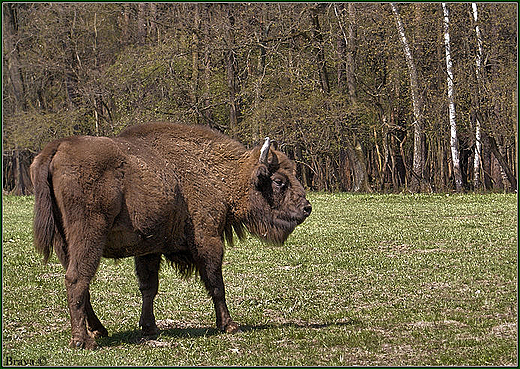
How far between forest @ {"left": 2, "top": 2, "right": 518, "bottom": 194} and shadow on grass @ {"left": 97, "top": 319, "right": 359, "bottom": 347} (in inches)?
882

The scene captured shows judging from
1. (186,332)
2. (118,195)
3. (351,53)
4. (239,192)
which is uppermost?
(351,53)

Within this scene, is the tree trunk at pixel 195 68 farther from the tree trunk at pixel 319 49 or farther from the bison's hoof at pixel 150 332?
the bison's hoof at pixel 150 332

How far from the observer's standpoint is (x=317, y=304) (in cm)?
1073

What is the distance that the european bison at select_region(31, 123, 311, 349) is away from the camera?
25.8 ft

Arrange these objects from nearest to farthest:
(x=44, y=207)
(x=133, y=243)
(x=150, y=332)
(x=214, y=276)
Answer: (x=44, y=207) < (x=133, y=243) < (x=150, y=332) < (x=214, y=276)

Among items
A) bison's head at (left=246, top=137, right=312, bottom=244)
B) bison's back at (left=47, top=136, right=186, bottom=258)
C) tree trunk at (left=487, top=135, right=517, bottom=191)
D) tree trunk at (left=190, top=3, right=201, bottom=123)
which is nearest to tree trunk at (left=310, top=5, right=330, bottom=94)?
tree trunk at (left=190, top=3, right=201, bottom=123)

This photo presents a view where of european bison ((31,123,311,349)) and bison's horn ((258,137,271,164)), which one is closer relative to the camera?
european bison ((31,123,311,349))

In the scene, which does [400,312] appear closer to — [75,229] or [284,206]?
[284,206]

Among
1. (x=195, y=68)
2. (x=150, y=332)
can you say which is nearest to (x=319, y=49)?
(x=195, y=68)

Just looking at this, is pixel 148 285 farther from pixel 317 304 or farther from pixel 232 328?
pixel 317 304

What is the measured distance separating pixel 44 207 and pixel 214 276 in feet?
7.60

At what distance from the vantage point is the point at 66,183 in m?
7.84

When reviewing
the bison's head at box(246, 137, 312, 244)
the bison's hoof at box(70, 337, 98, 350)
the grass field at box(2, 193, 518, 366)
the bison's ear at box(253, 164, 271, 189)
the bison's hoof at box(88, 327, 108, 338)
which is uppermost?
the bison's ear at box(253, 164, 271, 189)

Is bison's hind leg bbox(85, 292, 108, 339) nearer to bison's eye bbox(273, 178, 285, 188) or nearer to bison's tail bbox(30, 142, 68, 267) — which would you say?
bison's tail bbox(30, 142, 68, 267)
